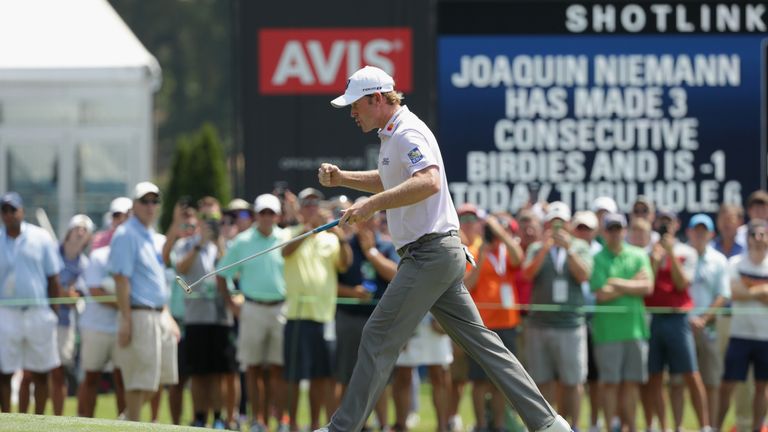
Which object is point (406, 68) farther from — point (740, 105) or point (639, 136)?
point (740, 105)

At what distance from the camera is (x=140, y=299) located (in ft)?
36.6

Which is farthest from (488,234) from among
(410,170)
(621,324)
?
(410,170)

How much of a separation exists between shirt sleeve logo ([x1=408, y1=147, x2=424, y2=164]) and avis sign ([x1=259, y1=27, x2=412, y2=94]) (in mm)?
7335

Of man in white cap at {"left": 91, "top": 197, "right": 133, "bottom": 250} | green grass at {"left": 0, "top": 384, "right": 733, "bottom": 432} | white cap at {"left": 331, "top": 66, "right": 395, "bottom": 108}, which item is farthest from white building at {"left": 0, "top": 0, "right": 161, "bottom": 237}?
white cap at {"left": 331, "top": 66, "right": 395, "bottom": 108}

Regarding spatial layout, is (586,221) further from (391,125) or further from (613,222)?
(391,125)

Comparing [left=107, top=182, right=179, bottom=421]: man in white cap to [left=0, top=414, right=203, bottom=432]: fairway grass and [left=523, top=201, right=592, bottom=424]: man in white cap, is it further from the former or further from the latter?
[left=523, top=201, right=592, bottom=424]: man in white cap

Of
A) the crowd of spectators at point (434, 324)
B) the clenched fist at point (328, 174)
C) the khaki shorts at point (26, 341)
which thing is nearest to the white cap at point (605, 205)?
the crowd of spectators at point (434, 324)

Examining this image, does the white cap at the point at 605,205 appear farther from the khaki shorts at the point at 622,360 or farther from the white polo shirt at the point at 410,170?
the white polo shirt at the point at 410,170

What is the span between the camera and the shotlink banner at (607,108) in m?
14.7

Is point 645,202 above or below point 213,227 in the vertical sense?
above

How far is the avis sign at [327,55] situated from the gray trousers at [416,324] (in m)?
7.23

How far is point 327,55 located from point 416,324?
24.6 ft

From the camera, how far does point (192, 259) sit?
42.6ft

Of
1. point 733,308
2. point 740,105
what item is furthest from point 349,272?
point 740,105
